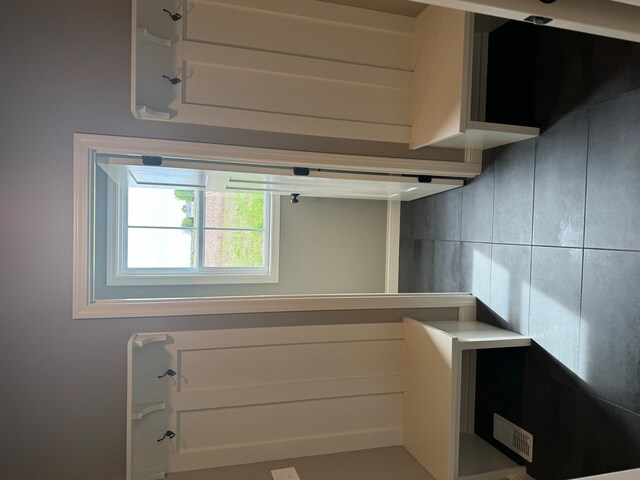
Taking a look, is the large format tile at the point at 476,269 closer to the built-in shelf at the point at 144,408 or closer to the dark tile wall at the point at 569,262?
the dark tile wall at the point at 569,262

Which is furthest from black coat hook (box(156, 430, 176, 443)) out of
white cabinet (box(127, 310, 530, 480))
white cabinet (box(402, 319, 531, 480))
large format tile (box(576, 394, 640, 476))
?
large format tile (box(576, 394, 640, 476))

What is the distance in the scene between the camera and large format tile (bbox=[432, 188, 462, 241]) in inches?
88.6

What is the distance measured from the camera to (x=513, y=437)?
1.84 metres

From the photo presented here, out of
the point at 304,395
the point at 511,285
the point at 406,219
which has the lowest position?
the point at 304,395

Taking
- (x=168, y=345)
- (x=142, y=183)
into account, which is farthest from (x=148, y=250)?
(x=168, y=345)

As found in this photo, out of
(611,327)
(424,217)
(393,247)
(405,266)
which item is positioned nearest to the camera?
(611,327)

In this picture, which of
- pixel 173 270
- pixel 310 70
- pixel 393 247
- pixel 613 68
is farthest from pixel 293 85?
pixel 173 270

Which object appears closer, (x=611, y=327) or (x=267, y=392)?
(x=611, y=327)

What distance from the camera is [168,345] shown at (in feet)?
5.65

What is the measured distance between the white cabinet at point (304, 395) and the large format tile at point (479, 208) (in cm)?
45

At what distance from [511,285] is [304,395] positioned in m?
1.05

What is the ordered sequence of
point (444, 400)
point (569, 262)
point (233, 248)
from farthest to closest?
point (233, 248) < point (444, 400) < point (569, 262)

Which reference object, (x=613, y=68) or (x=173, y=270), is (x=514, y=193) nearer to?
(x=613, y=68)

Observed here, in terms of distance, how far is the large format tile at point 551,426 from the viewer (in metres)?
1.55
